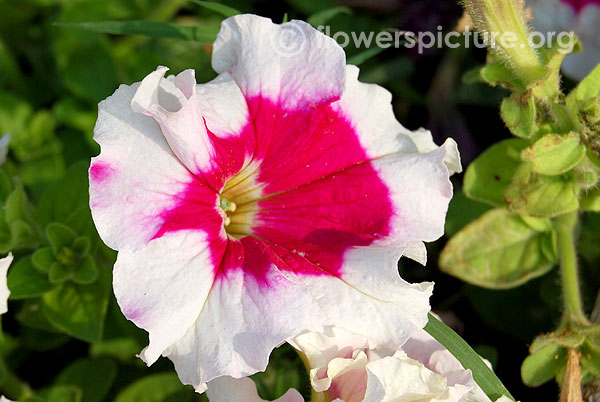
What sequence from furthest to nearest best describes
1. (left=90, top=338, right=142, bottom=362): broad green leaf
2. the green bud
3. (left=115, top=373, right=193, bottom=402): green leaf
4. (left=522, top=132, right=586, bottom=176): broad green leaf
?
(left=90, top=338, right=142, bottom=362): broad green leaf < (left=115, top=373, right=193, bottom=402): green leaf < (left=522, top=132, right=586, bottom=176): broad green leaf < the green bud

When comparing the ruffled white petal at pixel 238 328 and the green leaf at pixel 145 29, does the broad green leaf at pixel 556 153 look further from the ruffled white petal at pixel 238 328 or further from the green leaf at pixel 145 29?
the green leaf at pixel 145 29

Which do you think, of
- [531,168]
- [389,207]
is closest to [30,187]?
[389,207]

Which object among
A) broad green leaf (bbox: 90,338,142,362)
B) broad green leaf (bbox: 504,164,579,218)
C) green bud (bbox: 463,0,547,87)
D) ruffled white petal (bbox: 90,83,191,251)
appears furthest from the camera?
broad green leaf (bbox: 90,338,142,362)

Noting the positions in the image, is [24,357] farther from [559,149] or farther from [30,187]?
[559,149]

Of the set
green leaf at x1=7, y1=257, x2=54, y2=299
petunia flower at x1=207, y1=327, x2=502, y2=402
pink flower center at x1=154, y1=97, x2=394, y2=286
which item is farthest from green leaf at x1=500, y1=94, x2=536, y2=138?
green leaf at x1=7, y1=257, x2=54, y2=299

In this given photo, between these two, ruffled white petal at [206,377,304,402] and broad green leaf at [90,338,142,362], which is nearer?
ruffled white petal at [206,377,304,402]

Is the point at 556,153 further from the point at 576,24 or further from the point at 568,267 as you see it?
the point at 576,24

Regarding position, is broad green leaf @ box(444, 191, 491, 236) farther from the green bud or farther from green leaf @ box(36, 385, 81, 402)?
green leaf @ box(36, 385, 81, 402)
